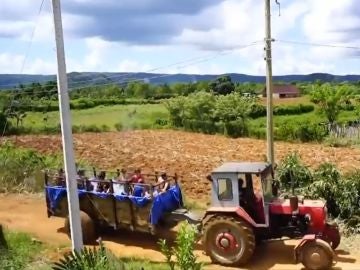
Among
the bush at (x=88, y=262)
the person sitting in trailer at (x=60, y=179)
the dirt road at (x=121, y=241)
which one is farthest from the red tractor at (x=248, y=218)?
the person sitting in trailer at (x=60, y=179)

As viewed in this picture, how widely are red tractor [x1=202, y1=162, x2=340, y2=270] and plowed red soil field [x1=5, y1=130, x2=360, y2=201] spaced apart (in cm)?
588

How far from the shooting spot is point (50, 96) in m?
52.6

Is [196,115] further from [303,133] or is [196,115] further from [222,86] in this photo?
[222,86]

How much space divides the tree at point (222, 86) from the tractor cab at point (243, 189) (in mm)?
67421

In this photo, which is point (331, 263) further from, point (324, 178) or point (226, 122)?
point (226, 122)

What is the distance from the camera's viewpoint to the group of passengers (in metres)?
11.8

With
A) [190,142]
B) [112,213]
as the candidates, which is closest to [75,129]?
[190,142]

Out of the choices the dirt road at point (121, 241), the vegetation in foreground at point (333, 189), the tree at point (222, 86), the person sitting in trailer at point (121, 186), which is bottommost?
the dirt road at point (121, 241)

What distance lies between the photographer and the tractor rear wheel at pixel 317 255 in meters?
9.93

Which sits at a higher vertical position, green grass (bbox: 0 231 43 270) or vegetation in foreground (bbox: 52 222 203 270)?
vegetation in foreground (bbox: 52 222 203 270)

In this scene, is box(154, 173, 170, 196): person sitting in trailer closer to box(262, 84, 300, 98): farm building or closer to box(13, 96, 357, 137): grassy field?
box(13, 96, 357, 137): grassy field

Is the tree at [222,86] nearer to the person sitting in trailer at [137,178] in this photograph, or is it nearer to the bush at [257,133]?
the bush at [257,133]

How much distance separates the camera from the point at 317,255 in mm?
9961

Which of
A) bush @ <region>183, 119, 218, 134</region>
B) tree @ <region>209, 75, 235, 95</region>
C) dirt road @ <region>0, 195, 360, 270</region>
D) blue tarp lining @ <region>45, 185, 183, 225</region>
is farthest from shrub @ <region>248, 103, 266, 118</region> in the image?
blue tarp lining @ <region>45, 185, 183, 225</region>
